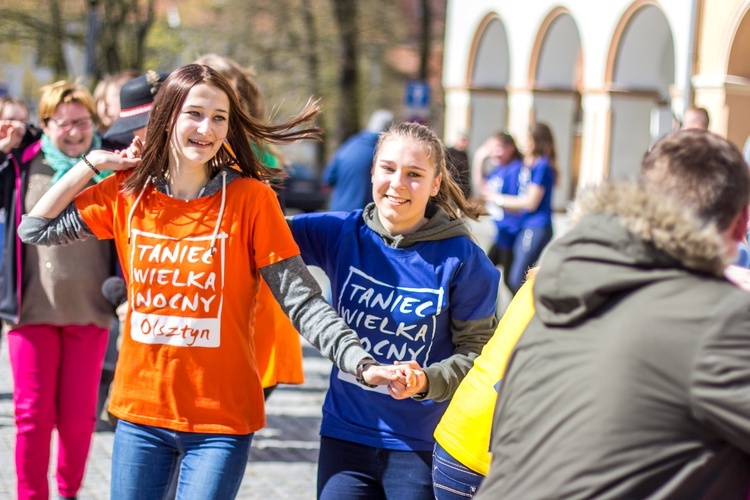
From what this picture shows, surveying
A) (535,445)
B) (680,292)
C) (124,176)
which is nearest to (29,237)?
(124,176)

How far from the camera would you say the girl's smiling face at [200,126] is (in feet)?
11.1

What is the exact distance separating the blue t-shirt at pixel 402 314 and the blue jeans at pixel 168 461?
1.18 ft

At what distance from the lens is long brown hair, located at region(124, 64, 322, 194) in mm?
3400

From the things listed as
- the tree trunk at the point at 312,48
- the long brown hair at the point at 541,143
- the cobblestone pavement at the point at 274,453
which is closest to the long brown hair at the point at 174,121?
the cobblestone pavement at the point at 274,453

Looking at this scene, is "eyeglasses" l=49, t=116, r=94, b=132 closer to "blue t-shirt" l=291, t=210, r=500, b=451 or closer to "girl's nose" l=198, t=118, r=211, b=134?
"girl's nose" l=198, t=118, r=211, b=134

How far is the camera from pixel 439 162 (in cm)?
370

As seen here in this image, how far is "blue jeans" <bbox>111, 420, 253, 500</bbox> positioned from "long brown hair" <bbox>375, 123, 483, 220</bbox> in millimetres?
1042

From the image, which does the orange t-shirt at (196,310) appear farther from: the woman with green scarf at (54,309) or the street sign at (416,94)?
the street sign at (416,94)

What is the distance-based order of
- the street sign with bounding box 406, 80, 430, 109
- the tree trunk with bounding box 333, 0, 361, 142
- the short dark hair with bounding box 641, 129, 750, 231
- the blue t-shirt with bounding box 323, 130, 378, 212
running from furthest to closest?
the tree trunk with bounding box 333, 0, 361, 142 < the street sign with bounding box 406, 80, 430, 109 < the blue t-shirt with bounding box 323, 130, 378, 212 < the short dark hair with bounding box 641, 129, 750, 231

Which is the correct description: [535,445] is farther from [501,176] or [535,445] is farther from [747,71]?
[747,71]

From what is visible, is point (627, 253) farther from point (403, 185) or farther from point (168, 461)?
point (168, 461)

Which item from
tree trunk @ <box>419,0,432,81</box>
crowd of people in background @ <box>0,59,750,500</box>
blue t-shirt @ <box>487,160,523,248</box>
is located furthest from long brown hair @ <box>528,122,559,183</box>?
tree trunk @ <box>419,0,432,81</box>

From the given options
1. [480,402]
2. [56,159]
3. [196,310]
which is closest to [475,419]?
[480,402]

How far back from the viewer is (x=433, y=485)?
320cm
